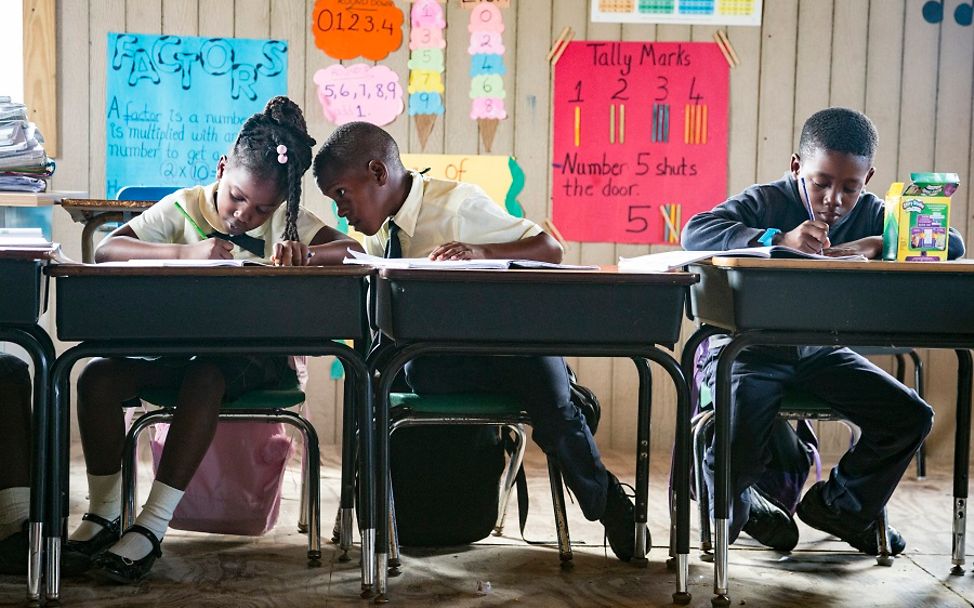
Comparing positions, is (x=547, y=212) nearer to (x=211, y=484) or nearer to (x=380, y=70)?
(x=380, y=70)

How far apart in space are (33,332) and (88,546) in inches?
19.3

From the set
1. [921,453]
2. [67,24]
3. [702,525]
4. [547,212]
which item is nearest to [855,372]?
[702,525]

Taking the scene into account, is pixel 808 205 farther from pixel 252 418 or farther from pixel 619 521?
pixel 252 418

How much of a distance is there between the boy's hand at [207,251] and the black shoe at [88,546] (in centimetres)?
57

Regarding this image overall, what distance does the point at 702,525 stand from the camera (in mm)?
2436

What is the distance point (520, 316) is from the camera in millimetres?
1949

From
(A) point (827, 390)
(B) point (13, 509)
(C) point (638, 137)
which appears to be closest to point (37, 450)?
(B) point (13, 509)

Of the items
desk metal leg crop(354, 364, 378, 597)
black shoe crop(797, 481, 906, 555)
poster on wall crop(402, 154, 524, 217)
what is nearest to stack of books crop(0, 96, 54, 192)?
poster on wall crop(402, 154, 524, 217)

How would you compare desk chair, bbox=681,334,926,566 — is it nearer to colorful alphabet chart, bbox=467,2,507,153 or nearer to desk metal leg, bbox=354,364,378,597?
desk metal leg, bbox=354,364,378,597

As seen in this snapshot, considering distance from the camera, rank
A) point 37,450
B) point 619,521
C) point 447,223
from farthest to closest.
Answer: point 447,223, point 619,521, point 37,450

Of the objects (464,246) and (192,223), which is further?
(192,223)

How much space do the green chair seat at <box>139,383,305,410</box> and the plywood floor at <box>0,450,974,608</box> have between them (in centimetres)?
34

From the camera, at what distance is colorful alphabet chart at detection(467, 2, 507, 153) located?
148 inches

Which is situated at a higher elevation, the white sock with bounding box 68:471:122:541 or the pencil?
the pencil
